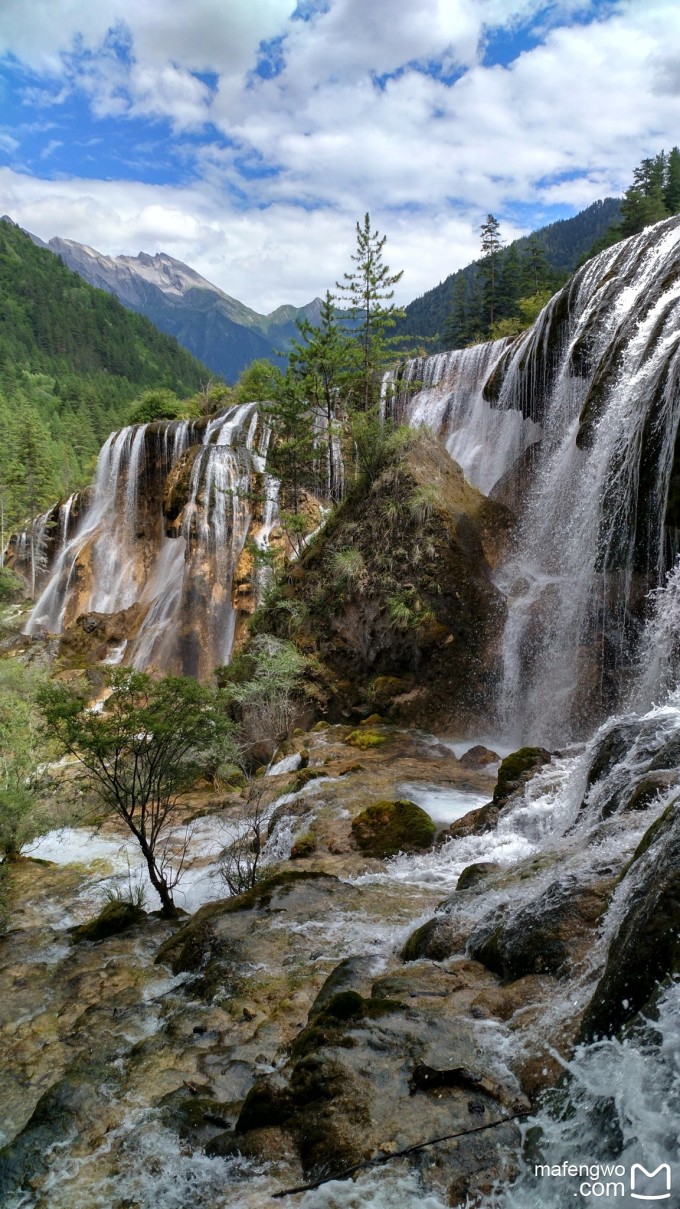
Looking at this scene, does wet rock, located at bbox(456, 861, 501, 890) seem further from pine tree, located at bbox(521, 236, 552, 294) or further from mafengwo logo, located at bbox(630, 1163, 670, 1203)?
pine tree, located at bbox(521, 236, 552, 294)

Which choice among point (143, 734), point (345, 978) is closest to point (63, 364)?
point (143, 734)

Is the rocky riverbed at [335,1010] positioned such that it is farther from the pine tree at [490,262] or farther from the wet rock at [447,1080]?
the pine tree at [490,262]

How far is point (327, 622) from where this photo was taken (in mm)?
18172

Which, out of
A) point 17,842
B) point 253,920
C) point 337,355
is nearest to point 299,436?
point 337,355

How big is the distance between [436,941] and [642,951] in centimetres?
303

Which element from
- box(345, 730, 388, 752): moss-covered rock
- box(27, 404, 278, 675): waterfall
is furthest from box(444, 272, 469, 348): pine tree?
box(345, 730, 388, 752): moss-covered rock

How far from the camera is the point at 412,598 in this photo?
16.2m

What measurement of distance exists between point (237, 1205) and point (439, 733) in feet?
40.4

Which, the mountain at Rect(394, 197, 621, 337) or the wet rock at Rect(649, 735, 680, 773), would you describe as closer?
the wet rock at Rect(649, 735, 680, 773)

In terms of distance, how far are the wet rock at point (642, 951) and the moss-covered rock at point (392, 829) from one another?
6.08 m

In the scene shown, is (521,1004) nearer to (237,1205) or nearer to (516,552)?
(237,1205)

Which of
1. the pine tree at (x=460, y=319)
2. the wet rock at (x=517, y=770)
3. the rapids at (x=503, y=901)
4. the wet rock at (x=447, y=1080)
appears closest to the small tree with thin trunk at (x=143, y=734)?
the rapids at (x=503, y=901)

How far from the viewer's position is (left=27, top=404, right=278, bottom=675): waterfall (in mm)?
26375

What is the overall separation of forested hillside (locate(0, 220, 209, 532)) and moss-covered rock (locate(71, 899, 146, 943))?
159 feet
